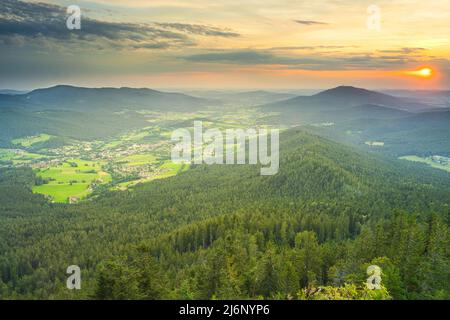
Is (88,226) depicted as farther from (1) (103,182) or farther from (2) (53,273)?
(1) (103,182)

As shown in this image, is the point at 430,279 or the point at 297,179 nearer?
the point at 430,279

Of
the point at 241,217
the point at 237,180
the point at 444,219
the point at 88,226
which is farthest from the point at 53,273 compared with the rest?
the point at 237,180

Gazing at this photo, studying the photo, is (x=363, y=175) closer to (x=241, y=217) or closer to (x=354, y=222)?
(x=354, y=222)

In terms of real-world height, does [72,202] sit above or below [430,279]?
below
